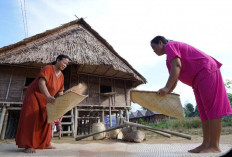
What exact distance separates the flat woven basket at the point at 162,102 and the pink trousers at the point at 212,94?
0.31m

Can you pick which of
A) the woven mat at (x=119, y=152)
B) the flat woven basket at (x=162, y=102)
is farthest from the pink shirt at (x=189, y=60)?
the woven mat at (x=119, y=152)

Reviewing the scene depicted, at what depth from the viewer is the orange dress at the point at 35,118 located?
2.49m

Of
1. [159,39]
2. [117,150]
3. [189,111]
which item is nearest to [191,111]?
[189,111]

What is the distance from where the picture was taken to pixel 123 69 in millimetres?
8953

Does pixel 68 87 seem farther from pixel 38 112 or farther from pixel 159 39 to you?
pixel 159 39

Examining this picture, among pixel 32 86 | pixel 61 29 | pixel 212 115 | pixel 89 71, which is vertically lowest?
pixel 212 115

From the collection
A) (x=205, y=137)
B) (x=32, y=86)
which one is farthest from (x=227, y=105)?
(x=32, y=86)

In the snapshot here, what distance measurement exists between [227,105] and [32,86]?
275 centimetres

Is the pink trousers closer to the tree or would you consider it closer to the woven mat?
the woven mat

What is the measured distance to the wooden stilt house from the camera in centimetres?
771

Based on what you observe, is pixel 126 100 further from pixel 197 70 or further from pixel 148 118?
pixel 148 118

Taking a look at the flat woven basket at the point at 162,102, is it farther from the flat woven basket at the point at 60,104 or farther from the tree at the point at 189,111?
the tree at the point at 189,111

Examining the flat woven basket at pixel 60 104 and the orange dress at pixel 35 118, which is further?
the orange dress at pixel 35 118

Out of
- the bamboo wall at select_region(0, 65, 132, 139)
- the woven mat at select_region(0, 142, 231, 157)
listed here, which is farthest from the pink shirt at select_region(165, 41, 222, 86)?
the bamboo wall at select_region(0, 65, 132, 139)
